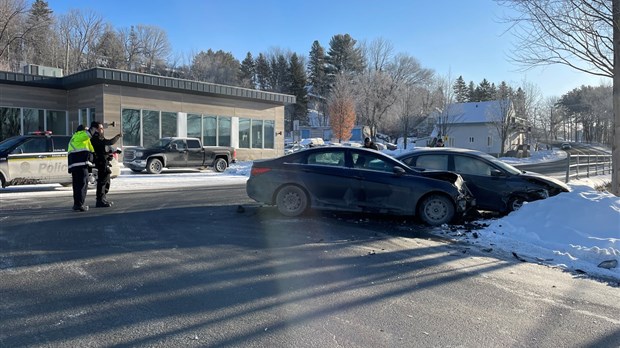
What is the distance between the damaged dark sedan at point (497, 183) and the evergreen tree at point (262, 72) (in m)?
84.7

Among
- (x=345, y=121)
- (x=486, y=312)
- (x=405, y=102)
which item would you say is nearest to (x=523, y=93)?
(x=405, y=102)

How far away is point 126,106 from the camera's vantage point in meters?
23.9

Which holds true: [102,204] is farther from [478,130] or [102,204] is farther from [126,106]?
[478,130]

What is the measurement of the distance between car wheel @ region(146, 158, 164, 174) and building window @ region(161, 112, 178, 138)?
225 inches

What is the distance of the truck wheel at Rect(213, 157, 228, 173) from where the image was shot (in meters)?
22.5

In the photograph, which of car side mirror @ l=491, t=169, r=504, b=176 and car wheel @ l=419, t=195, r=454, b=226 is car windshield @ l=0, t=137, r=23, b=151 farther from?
car side mirror @ l=491, t=169, r=504, b=176

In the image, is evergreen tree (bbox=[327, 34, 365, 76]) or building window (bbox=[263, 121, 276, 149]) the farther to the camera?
evergreen tree (bbox=[327, 34, 365, 76])

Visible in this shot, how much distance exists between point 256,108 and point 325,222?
22.8 m

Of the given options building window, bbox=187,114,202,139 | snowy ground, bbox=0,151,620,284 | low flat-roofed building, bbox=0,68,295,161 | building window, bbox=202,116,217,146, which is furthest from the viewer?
building window, bbox=202,116,217,146

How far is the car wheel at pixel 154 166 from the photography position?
20.0 metres

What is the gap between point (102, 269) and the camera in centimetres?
527

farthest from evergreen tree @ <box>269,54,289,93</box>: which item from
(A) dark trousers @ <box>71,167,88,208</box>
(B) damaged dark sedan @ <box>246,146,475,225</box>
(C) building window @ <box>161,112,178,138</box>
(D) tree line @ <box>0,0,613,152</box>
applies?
(B) damaged dark sedan @ <box>246,146,475,225</box>

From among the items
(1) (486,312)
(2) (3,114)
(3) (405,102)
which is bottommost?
(1) (486,312)

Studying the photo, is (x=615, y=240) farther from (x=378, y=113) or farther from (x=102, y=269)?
(x=378, y=113)
